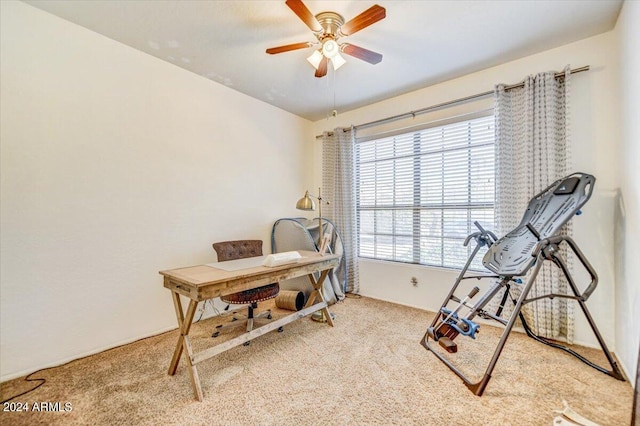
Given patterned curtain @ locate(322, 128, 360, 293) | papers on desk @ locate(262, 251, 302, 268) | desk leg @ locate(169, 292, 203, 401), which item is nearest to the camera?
desk leg @ locate(169, 292, 203, 401)

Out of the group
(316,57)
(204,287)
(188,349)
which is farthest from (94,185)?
(316,57)

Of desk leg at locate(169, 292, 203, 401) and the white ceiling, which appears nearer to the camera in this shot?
desk leg at locate(169, 292, 203, 401)

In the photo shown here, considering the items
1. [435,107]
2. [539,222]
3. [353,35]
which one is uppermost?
[353,35]

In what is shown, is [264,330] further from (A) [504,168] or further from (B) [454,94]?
(B) [454,94]

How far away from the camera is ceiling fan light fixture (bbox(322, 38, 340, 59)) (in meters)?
2.06

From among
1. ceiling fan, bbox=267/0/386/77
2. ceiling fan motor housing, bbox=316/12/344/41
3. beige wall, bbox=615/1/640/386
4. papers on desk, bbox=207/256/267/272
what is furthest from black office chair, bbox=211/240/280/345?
beige wall, bbox=615/1/640/386

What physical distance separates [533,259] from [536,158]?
1198 mm

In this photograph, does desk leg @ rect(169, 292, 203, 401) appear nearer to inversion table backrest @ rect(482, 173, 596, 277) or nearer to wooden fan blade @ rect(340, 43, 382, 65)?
wooden fan blade @ rect(340, 43, 382, 65)

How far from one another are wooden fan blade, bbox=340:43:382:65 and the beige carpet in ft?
8.03

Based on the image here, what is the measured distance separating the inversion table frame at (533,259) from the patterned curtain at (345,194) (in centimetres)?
160

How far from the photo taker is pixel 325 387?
184cm

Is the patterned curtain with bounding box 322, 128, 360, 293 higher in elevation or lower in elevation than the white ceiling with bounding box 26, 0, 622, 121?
lower

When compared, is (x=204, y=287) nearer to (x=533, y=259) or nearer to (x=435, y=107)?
(x=533, y=259)

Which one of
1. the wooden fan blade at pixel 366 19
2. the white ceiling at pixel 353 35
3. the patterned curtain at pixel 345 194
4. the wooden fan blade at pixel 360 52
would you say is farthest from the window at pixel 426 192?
the wooden fan blade at pixel 366 19
